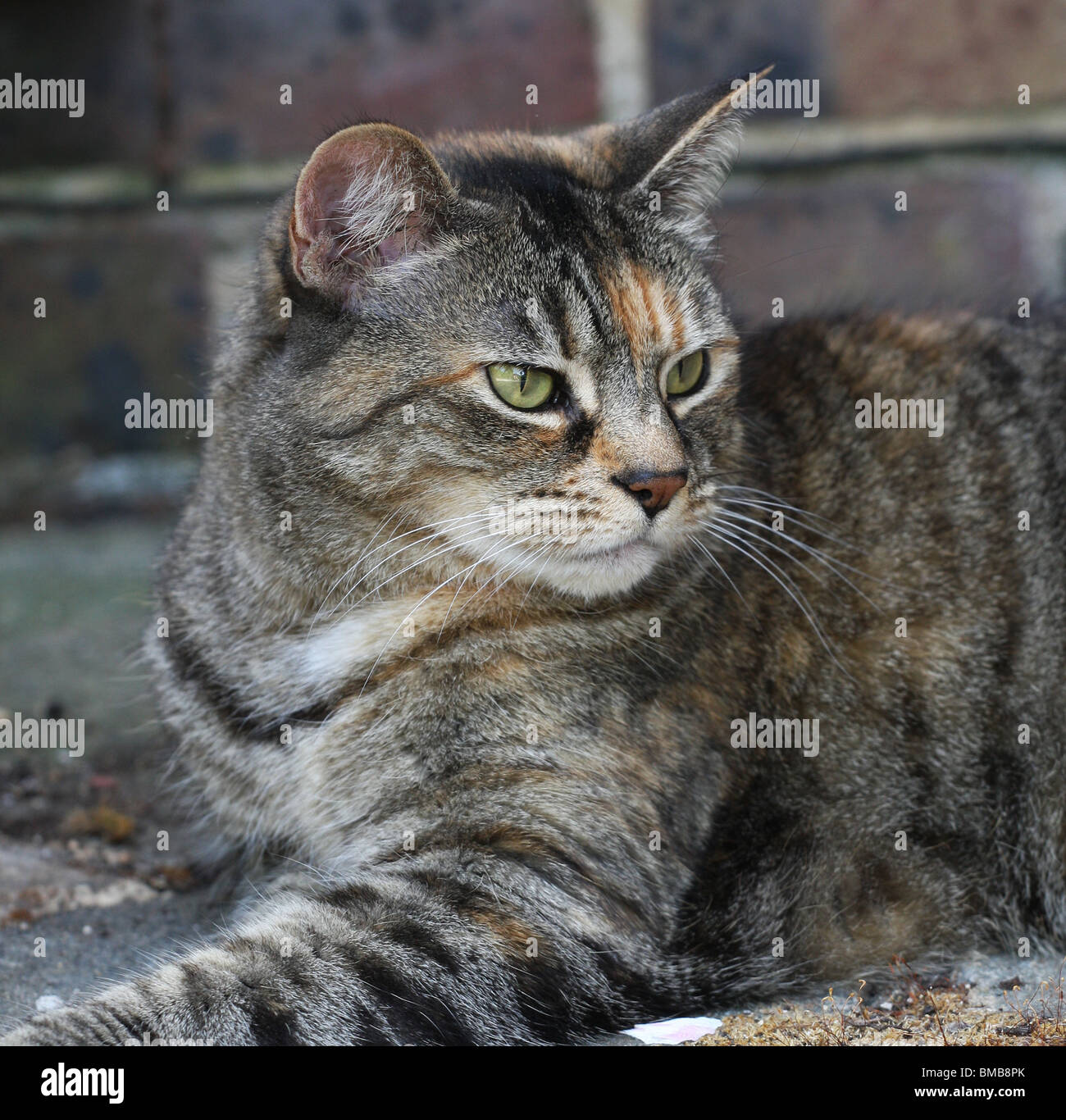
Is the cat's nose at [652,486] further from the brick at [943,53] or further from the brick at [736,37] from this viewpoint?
the brick at [943,53]

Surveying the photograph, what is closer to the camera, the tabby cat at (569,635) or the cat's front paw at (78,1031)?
the cat's front paw at (78,1031)

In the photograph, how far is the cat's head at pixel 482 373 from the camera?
2521 mm

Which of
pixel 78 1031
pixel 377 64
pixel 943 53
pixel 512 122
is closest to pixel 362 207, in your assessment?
pixel 78 1031

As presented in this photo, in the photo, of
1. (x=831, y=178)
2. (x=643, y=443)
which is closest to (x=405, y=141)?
(x=643, y=443)

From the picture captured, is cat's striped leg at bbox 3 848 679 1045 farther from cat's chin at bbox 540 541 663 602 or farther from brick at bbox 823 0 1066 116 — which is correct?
brick at bbox 823 0 1066 116

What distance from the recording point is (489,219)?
267 cm

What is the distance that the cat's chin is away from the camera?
2566 millimetres

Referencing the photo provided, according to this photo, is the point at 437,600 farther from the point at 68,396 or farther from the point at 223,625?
the point at 68,396

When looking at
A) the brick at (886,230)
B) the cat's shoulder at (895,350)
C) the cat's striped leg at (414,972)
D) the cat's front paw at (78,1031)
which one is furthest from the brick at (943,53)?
the cat's front paw at (78,1031)

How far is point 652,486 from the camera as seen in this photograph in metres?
2.50

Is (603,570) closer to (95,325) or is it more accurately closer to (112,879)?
(112,879)

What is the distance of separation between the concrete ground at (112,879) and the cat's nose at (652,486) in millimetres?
998

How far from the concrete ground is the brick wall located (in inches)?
53.9

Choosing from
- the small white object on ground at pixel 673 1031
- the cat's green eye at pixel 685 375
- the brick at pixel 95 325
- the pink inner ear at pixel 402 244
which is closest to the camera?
the small white object on ground at pixel 673 1031
